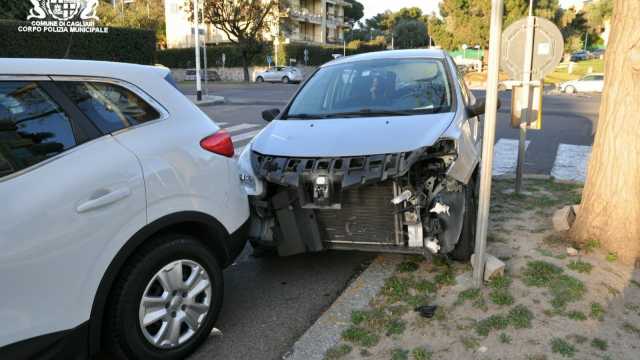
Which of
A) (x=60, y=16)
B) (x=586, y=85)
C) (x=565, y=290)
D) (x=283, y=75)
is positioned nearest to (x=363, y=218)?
(x=565, y=290)

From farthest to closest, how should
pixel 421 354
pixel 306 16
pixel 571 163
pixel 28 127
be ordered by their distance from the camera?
pixel 306 16 → pixel 571 163 → pixel 421 354 → pixel 28 127

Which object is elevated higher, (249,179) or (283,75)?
(283,75)

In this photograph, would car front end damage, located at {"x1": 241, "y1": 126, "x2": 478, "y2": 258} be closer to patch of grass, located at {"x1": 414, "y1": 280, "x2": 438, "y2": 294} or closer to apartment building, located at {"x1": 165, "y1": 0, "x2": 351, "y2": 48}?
patch of grass, located at {"x1": 414, "y1": 280, "x2": 438, "y2": 294}

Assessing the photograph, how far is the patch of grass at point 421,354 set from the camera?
2982 mm

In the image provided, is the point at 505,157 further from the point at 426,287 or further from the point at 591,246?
the point at 426,287

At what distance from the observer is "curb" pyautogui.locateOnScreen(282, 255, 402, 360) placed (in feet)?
10.3

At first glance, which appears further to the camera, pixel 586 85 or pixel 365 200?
pixel 586 85

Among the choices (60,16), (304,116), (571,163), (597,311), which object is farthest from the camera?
(60,16)

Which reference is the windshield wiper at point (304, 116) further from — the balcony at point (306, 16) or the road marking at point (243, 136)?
the balcony at point (306, 16)

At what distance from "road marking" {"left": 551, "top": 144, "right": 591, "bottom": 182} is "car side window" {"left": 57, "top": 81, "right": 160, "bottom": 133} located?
6.14 m

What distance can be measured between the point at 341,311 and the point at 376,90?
2.18 m

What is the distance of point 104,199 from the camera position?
2562 mm

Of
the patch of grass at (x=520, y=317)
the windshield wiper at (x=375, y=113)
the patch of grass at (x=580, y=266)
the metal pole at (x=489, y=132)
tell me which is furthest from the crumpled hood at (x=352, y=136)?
the patch of grass at (x=580, y=266)

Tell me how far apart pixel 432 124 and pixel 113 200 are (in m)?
2.44
